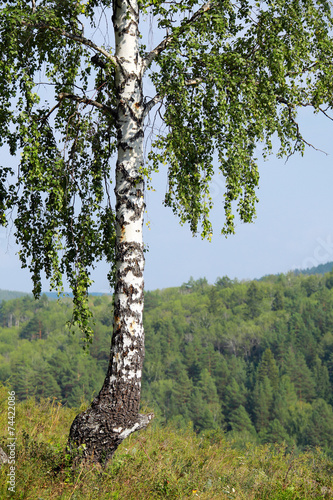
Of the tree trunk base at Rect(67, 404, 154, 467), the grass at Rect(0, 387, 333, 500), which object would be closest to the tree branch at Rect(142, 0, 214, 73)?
the tree trunk base at Rect(67, 404, 154, 467)

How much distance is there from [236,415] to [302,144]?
12519 cm

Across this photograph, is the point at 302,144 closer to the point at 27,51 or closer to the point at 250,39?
the point at 250,39

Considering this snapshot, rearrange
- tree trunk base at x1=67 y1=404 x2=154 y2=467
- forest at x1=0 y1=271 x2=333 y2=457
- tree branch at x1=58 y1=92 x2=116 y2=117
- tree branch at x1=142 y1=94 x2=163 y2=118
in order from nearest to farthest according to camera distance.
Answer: tree trunk base at x1=67 y1=404 x2=154 y2=467 → tree branch at x1=142 y1=94 x2=163 y2=118 → tree branch at x1=58 y1=92 x2=116 y2=117 → forest at x1=0 y1=271 x2=333 y2=457

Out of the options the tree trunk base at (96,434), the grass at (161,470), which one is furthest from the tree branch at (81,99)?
the grass at (161,470)

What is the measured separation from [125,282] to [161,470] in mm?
2686

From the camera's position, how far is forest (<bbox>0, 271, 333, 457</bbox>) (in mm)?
123312

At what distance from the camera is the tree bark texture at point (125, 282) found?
691cm

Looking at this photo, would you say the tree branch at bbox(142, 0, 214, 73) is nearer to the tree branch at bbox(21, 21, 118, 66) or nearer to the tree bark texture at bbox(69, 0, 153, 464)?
the tree bark texture at bbox(69, 0, 153, 464)

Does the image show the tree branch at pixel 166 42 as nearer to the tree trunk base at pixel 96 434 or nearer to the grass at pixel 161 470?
the tree trunk base at pixel 96 434

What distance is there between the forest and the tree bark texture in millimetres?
104948

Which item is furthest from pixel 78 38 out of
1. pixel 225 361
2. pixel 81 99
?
pixel 225 361

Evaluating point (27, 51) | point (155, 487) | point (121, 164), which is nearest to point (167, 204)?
point (121, 164)

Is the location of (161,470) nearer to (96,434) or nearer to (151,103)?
(96,434)

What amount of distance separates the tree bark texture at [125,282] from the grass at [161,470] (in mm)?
441
